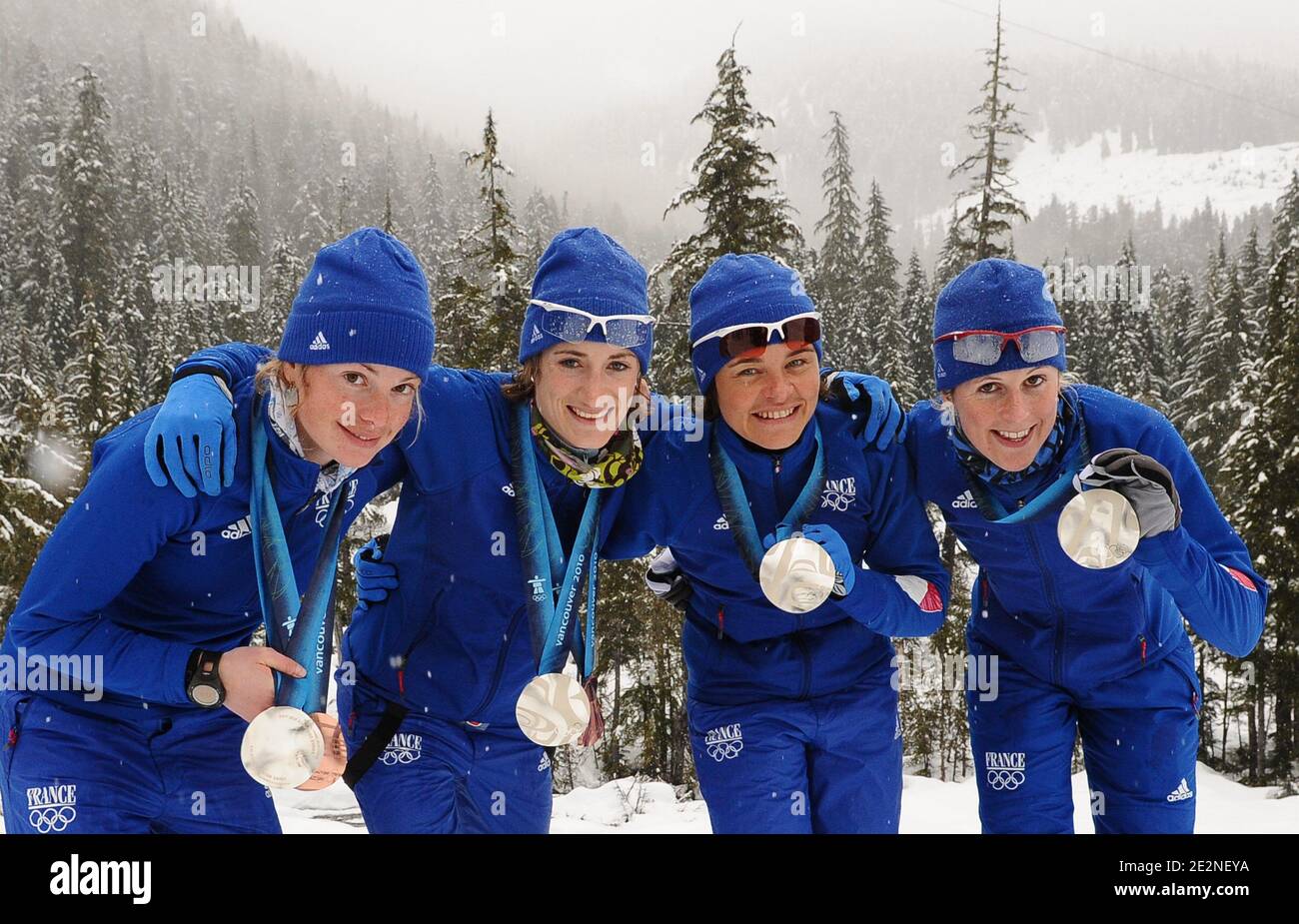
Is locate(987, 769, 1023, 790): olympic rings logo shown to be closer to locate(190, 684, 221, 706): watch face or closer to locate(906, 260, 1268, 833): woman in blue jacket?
locate(906, 260, 1268, 833): woman in blue jacket

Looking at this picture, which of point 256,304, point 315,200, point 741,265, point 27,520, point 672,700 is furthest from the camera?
point 315,200

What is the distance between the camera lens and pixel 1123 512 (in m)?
3.50

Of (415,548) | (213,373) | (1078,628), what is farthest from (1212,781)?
(213,373)

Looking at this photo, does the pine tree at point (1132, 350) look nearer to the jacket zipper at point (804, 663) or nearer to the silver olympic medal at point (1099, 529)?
the jacket zipper at point (804, 663)

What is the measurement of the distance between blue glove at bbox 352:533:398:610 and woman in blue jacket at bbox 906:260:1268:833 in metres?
2.70

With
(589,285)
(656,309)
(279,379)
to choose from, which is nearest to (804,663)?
(589,285)

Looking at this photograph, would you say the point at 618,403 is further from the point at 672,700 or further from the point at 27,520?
the point at 27,520

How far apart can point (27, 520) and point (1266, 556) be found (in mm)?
30933

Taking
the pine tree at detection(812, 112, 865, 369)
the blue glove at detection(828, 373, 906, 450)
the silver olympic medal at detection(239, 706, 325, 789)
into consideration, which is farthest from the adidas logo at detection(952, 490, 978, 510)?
the pine tree at detection(812, 112, 865, 369)

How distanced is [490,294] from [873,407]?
16.5 metres

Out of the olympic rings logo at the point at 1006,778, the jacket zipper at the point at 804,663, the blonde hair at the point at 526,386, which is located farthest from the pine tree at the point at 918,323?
the blonde hair at the point at 526,386

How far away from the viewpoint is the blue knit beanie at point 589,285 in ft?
13.7

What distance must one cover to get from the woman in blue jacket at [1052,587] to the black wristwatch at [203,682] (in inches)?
132

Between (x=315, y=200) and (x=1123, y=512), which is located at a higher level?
(x=315, y=200)
